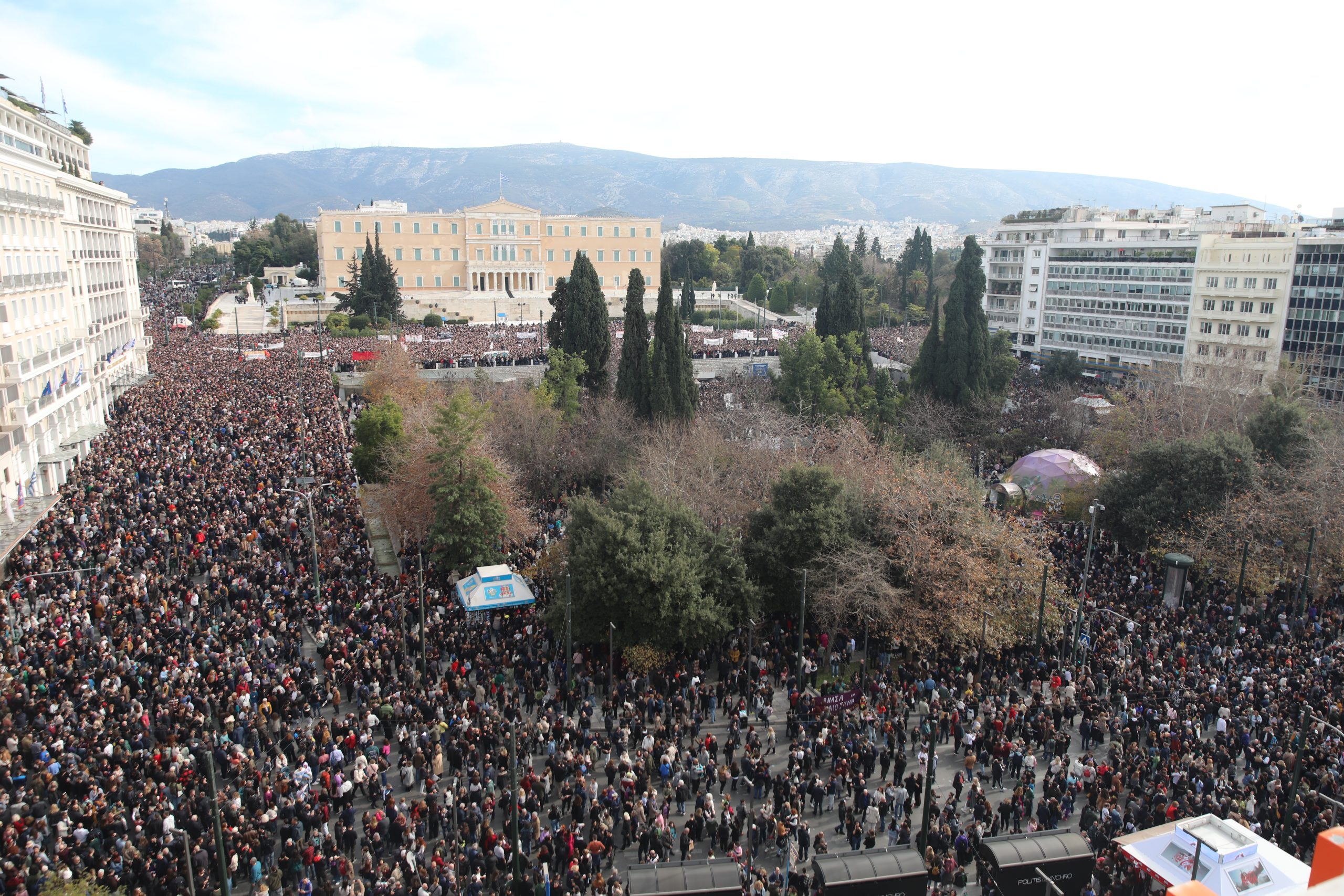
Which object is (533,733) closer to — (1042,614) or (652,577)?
(652,577)

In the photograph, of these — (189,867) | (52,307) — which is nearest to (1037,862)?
(189,867)

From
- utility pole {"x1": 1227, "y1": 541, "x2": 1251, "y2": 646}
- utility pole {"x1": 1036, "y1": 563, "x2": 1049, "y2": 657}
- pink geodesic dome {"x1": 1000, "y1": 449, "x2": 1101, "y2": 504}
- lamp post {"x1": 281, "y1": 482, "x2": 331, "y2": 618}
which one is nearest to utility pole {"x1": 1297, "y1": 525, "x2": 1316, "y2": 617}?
utility pole {"x1": 1227, "y1": 541, "x2": 1251, "y2": 646}

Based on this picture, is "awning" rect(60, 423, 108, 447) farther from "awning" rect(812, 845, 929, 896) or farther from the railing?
"awning" rect(812, 845, 929, 896)

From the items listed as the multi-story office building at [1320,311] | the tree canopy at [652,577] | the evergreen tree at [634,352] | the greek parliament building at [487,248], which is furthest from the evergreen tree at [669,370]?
the greek parliament building at [487,248]

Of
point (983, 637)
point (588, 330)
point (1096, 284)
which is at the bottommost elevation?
point (983, 637)

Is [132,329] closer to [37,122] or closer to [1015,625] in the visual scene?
[37,122]

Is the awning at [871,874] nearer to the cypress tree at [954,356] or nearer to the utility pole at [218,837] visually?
the utility pole at [218,837]
